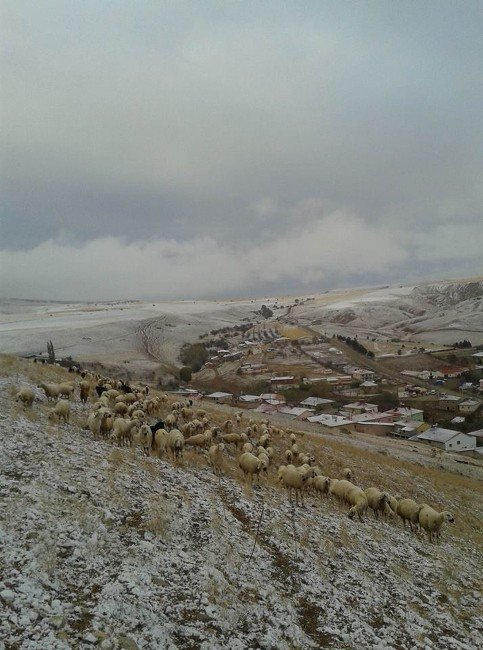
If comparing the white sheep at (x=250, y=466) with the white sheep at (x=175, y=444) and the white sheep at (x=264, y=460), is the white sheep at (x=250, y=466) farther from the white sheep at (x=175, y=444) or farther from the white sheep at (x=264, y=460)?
the white sheep at (x=175, y=444)

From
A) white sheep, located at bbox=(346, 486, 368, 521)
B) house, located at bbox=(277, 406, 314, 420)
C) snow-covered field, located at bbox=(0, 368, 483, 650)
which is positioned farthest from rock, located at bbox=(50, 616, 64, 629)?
house, located at bbox=(277, 406, 314, 420)

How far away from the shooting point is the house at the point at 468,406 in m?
94.0

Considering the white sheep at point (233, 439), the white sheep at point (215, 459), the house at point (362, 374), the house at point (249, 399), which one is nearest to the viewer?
the white sheep at point (215, 459)

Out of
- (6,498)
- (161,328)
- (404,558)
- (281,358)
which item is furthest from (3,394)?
(161,328)

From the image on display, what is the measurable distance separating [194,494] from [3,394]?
12437 mm

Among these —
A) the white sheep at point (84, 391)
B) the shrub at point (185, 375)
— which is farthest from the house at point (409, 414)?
the white sheep at point (84, 391)

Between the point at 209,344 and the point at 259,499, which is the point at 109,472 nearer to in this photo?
the point at 259,499

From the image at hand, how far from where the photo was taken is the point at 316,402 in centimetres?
9794

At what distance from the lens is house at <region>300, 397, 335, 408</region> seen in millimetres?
96200

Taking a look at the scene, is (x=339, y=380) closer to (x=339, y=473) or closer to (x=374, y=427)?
(x=374, y=427)

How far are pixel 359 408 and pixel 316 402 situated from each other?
1009cm


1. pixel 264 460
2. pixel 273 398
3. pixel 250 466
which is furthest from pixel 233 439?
pixel 273 398

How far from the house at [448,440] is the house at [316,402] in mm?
26406

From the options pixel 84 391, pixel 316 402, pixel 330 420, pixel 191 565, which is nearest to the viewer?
pixel 191 565
